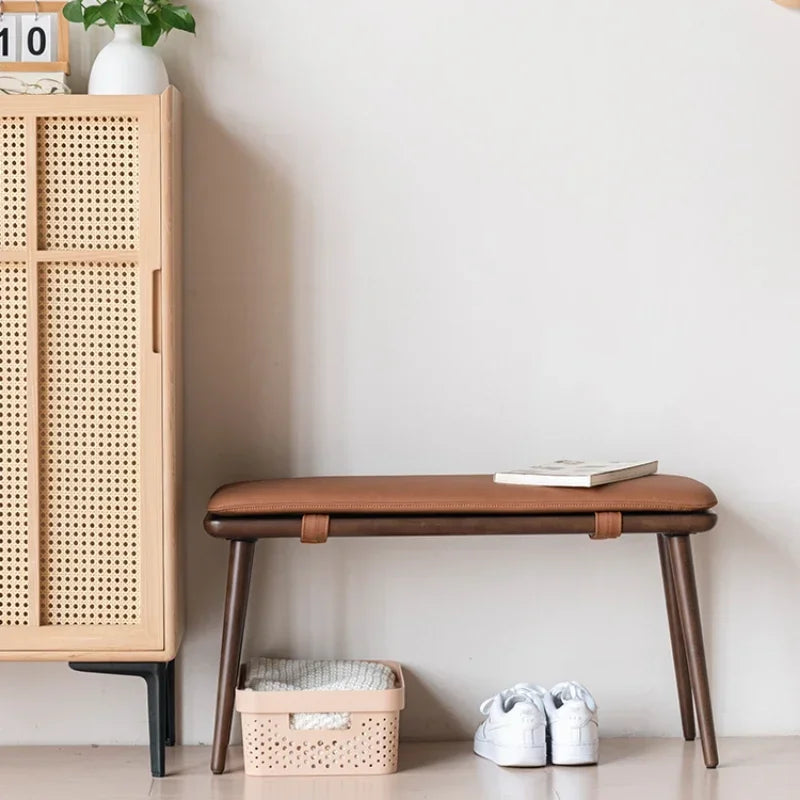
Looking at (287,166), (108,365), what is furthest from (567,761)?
(287,166)

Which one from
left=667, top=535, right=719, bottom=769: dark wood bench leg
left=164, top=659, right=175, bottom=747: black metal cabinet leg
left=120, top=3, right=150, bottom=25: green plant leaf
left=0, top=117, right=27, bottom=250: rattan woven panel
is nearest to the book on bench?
left=667, top=535, right=719, bottom=769: dark wood bench leg

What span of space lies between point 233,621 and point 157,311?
0.62m

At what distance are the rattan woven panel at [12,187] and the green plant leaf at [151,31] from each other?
349 millimetres

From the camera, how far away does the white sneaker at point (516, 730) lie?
2.17 metres

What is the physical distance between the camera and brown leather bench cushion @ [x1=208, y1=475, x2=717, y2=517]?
6.71 feet

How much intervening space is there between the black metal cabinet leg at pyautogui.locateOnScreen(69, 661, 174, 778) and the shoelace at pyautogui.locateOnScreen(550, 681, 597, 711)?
31.5 inches

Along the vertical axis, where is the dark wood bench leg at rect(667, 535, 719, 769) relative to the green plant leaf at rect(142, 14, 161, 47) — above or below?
below

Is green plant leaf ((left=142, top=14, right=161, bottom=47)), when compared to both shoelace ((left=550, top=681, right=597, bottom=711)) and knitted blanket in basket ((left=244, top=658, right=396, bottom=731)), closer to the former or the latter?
knitted blanket in basket ((left=244, top=658, right=396, bottom=731))

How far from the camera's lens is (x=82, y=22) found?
7.36 ft

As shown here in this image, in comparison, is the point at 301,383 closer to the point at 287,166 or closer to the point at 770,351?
the point at 287,166

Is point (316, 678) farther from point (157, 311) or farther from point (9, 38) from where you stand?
point (9, 38)

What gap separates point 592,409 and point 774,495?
456mm

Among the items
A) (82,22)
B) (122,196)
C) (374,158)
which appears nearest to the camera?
(122,196)

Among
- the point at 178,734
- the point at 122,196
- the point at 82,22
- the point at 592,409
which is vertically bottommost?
the point at 178,734
